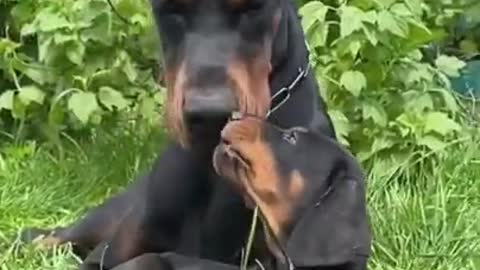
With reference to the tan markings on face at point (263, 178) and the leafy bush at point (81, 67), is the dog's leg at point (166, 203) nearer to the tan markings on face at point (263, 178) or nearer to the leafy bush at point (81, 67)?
the tan markings on face at point (263, 178)

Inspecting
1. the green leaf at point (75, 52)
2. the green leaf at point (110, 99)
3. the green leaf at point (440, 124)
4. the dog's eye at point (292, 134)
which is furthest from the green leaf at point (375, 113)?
the dog's eye at point (292, 134)

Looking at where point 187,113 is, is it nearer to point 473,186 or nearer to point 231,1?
point 231,1

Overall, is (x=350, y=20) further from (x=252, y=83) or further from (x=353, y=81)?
(x=252, y=83)

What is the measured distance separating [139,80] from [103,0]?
0.33 m

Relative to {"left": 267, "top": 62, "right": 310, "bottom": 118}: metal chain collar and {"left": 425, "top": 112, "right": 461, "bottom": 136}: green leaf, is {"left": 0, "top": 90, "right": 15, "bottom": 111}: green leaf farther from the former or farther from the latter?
{"left": 267, "top": 62, "right": 310, "bottom": 118}: metal chain collar

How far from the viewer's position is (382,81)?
4707mm

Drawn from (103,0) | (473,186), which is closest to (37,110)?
(103,0)

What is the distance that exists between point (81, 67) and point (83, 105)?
16cm

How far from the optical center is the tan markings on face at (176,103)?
9.68ft

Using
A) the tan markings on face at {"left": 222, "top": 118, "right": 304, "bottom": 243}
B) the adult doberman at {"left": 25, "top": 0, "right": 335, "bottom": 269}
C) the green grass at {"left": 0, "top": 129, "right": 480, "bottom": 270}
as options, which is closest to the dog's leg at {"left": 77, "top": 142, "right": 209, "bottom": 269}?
the adult doberman at {"left": 25, "top": 0, "right": 335, "bottom": 269}

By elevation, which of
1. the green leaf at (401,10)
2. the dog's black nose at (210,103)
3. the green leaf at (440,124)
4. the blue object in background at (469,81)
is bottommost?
the blue object in background at (469,81)

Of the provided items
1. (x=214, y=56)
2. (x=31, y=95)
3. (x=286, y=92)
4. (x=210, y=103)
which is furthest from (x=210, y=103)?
(x=31, y=95)

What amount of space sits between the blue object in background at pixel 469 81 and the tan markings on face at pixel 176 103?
2.51 metres

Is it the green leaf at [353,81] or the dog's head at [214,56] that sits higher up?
the dog's head at [214,56]
